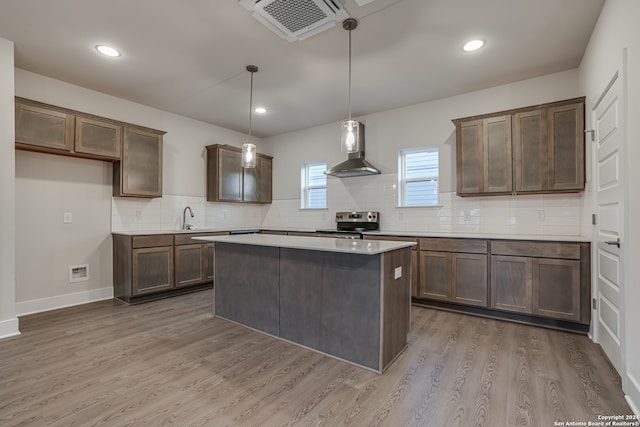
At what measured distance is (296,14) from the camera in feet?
7.52

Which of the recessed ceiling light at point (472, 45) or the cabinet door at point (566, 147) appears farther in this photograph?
the cabinet door at point (566, 147)

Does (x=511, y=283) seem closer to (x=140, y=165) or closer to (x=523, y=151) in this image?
(x=523, y=151)

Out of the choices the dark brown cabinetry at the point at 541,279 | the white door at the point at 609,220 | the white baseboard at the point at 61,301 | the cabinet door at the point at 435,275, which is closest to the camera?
the white door at the point at 609,220

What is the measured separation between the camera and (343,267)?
95.7 inches

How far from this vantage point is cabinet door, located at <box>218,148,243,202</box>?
17.2ft

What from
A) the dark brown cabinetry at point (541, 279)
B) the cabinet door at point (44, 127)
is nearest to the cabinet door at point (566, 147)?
the dark brown cabinetry at point (541, 279)

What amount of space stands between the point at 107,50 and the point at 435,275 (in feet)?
14.2

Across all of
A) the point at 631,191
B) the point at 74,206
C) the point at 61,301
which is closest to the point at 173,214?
the point at 74,206

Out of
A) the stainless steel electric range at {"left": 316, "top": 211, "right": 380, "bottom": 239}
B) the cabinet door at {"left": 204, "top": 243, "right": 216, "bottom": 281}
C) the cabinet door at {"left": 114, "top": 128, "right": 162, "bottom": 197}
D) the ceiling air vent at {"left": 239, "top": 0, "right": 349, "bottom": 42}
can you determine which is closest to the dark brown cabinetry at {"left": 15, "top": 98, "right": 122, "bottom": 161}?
the cabinet door at {"left": 114, "top": 128, "right": 162, "bottom": 197}

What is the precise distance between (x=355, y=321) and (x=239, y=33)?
2741 mm

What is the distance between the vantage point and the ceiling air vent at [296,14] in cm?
217

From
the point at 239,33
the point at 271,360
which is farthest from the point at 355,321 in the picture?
the point at 239,33

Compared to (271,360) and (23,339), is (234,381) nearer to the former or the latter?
(271,360)

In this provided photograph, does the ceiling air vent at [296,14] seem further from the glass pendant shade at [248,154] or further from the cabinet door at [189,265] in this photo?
the cabinet door at [189,265]
